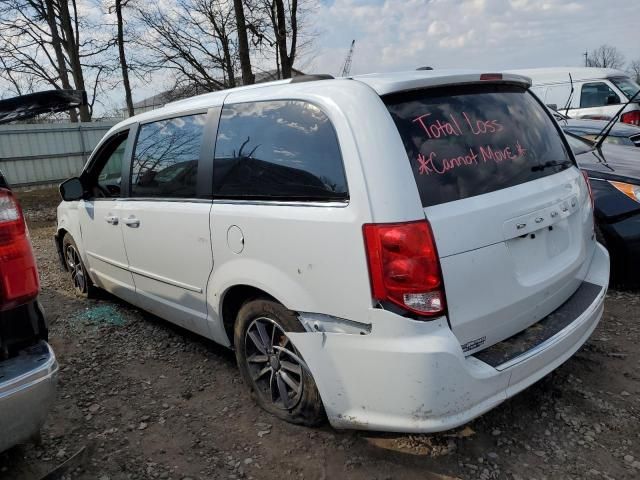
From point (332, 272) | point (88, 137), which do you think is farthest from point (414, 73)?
point (88, 137)

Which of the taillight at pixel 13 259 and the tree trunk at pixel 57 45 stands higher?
the tree trunk at pixel 57 45

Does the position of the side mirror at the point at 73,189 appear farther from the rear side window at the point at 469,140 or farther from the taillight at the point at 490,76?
the taillight at the point at 490,76

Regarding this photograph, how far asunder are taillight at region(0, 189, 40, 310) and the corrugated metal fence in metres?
15.3

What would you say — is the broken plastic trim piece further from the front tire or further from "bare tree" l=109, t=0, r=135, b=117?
"bare tree" l=109, t=0, r=135, b=117

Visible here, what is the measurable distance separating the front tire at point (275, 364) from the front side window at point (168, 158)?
2.94ft

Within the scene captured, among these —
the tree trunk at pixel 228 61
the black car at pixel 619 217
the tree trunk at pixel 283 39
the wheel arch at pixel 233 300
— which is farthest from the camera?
the tree trunk at pixel 228 61

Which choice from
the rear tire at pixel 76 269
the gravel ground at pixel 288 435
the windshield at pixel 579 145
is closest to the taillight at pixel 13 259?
the gravel ground at pixel 288 435

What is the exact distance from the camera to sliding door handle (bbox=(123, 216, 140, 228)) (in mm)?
3578

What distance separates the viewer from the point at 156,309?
3.74 meters

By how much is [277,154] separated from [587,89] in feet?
38.6

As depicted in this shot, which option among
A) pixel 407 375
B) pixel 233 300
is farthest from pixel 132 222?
pixel 407 375

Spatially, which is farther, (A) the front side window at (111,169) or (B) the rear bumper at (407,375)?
(A) the front side window at (111,169)

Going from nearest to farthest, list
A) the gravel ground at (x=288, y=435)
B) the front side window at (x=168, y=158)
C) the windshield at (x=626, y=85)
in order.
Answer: the gravel ground at (x=288, y=435)
the front side window at (x=168, y=158)
the windshield at (x=626, y=85)

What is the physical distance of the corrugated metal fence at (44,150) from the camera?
1554 cm
